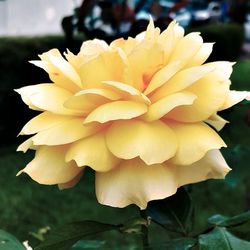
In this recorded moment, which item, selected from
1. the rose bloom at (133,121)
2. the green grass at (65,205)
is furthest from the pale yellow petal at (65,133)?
the green grass at (65,205)

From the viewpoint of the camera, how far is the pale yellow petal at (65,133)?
0.58m

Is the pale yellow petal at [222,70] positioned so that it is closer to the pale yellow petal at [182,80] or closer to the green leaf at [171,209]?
the pale yellow petal at [182,80]

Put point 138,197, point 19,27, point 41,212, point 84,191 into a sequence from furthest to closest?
point 19,27, point 84,191, point 41,212, point 138,197

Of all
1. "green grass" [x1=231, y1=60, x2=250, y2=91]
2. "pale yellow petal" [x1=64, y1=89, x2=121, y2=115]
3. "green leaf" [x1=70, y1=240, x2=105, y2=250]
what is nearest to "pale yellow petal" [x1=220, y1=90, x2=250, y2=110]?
"pale yellow petal" [x1=64, y1=89, x2=121, y2=115]

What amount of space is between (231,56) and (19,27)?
10.9 feet

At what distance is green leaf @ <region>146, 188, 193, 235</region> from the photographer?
0.70 m

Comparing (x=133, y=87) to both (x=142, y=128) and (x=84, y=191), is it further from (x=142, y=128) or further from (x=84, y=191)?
(x=84, y=191)

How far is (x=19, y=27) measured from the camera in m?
8.33

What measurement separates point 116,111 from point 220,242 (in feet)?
0.59

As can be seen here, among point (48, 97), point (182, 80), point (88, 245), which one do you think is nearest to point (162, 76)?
point (182, 80)

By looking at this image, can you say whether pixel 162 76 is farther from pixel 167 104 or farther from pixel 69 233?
pixel 69 233

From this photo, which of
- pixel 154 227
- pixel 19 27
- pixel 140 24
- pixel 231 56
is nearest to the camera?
pixel 140 24

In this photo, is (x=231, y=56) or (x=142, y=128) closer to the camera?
(x=142, y=128)

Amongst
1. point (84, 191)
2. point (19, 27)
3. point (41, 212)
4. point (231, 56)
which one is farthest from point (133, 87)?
point (231, 56)
